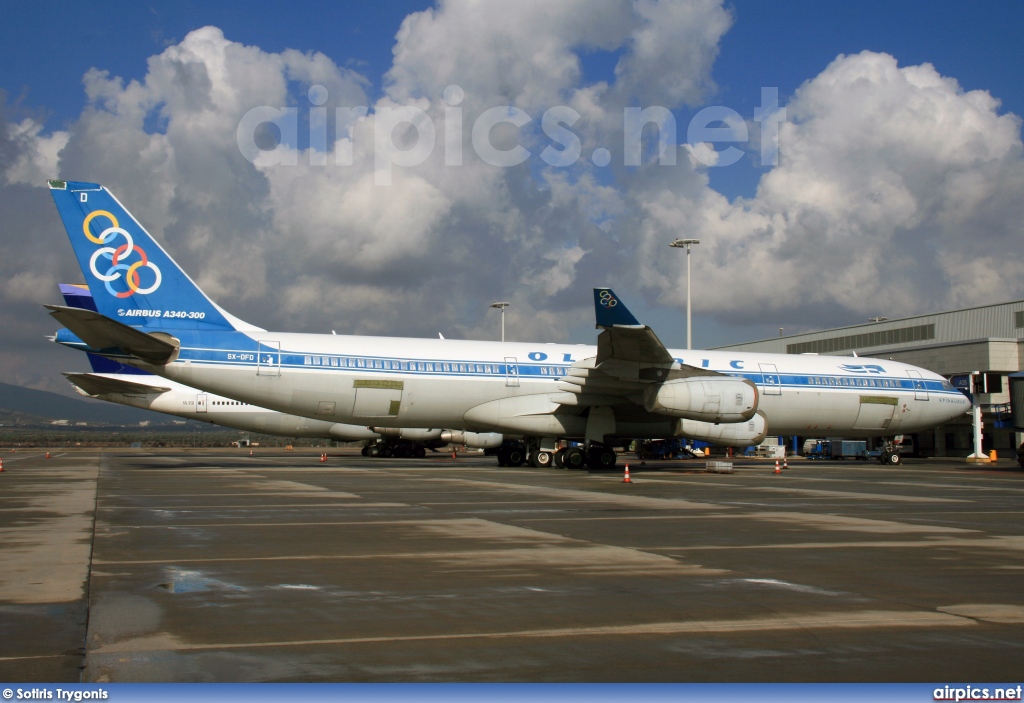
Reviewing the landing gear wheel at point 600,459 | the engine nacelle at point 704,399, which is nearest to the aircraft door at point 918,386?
the engine nacelle at point 704,399

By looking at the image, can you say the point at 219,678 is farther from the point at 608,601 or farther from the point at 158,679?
the point at 608,601

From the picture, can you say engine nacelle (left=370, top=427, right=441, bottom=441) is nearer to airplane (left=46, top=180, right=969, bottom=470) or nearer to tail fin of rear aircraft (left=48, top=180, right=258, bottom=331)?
airplane (left=46, top=180, right=969, bottom=470)

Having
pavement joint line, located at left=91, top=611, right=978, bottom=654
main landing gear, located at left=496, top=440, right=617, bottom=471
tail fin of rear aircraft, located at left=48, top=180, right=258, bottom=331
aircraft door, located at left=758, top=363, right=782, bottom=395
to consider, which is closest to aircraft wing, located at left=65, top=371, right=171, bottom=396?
tail fin of rear aircraft, located at left=48, top=180, right=258, bottom=331

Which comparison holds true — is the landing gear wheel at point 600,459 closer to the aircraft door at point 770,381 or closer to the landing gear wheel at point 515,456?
the landing gear wheel at point 515,456

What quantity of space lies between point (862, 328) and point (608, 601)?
59.7 m

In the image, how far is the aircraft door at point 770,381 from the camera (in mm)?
28859

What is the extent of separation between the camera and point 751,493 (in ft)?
58.9

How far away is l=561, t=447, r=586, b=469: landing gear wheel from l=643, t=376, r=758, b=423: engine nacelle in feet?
10.7

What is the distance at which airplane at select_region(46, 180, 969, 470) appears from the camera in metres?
24.2

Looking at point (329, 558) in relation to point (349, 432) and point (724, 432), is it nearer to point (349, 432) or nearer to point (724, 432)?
point (724, 432)

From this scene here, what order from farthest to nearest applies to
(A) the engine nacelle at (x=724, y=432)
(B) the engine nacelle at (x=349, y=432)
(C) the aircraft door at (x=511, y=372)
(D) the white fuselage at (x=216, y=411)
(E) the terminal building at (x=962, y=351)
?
(E) the terminal building at (x=962, y=351) < (B) the engine nacelle at (x=349, y=432) < (D) the white fuselage at (x=216, y=411) < (C) the aircraft door at (x=511, y=372) < (A) the engine nacelle at (x=724, y=432)

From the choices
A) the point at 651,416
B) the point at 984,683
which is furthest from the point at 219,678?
the point at 651,416

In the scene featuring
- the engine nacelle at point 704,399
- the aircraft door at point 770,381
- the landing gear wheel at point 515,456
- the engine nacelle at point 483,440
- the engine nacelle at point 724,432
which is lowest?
the landing gear wheel at point 515,456

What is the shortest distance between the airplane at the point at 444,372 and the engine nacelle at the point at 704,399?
40 mm
